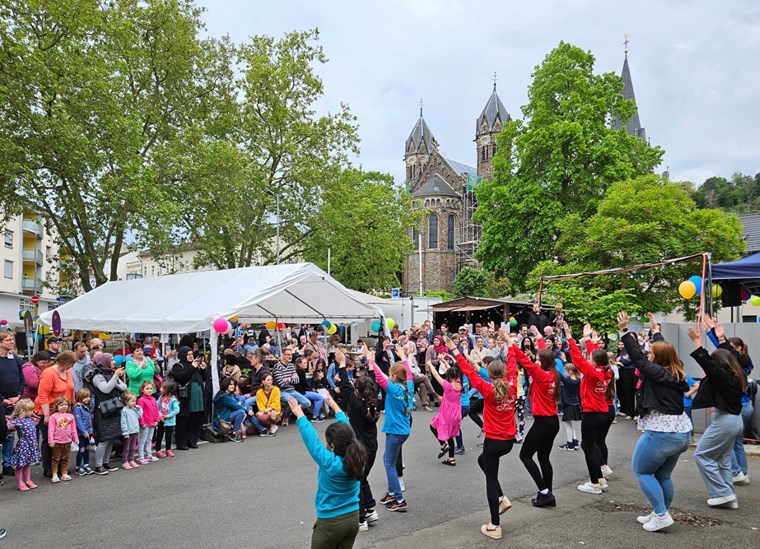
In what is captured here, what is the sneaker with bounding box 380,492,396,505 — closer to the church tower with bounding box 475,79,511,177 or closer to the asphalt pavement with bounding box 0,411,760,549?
the asphalt pavement with bounding box 0,411,760,549

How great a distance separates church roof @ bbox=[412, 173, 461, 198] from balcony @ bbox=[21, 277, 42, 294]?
46309mm

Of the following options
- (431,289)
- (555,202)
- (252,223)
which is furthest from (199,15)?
(431,289)

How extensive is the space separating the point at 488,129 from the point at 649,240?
58981 mm

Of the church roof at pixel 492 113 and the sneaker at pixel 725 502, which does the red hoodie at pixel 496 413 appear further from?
the church roof at pixel 492 113

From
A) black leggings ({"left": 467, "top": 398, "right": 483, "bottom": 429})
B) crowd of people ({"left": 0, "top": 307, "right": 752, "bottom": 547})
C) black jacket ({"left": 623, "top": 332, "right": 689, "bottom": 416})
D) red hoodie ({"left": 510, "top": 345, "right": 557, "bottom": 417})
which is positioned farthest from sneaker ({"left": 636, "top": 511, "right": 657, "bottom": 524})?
black leggings ({"left": 467, "top": 398, "right": 483, "bottom": 429})

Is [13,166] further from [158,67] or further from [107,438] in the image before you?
[107,438]

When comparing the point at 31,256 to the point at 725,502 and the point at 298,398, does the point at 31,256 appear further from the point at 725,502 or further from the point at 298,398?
the point at 725,502

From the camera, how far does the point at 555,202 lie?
28.3 m

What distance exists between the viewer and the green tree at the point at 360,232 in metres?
29.9

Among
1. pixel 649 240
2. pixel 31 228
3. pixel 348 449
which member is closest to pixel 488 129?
pixel 31 228

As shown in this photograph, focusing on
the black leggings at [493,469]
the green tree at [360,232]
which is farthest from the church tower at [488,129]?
the black leggings at [493,469]

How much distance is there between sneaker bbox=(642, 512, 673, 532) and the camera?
5.60 metres

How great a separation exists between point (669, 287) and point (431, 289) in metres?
53.6

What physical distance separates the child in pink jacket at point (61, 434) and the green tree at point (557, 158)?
75.4ft
